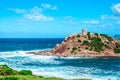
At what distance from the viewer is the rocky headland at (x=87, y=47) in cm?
13312

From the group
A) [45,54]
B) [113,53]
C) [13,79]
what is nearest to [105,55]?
[113,53]

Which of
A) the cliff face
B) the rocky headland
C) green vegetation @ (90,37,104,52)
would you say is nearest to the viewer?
the rocky headland

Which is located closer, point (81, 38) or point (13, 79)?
point (13, 79)

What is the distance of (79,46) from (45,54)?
1342cm

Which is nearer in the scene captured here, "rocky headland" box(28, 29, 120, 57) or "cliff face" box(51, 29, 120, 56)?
"rocky headland" box(28, 29, 120, 57)

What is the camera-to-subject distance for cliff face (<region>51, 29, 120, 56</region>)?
134 meters

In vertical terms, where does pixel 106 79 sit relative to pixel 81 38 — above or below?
below

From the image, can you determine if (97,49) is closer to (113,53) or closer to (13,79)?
(113,53)

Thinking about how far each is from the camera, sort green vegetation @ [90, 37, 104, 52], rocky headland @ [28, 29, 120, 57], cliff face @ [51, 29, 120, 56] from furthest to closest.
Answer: green vegetation @ [90, 37, 104, 52], cliff face @ [51, 29, 120, 56], rocky headland @ [28, 29, 120, 57]

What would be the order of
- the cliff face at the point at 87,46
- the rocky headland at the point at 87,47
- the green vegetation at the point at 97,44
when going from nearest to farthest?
the rocky headland at the point at 87,47 → the cliff face at the point at 87,46 → the green vegetation at the point at 97,44

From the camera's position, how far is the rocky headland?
13312cm

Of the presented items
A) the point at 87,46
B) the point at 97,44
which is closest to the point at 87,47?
the point at 87,46

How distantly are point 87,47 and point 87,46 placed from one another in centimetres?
73

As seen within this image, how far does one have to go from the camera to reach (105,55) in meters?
133
